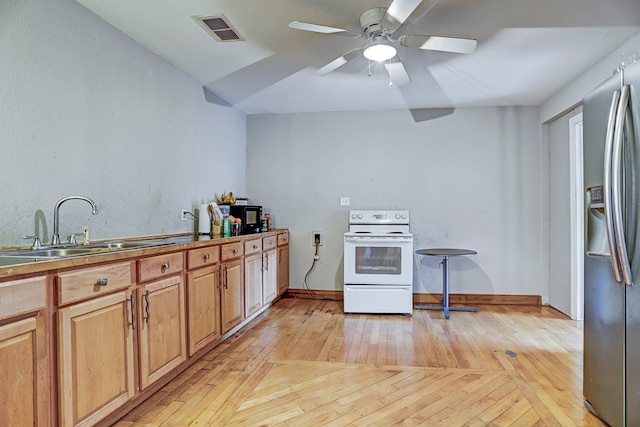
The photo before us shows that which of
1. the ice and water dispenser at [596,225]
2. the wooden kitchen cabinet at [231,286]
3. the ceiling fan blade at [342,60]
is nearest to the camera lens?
the ice and water dispenser at [596,225]

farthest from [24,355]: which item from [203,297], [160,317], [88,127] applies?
[88,127]

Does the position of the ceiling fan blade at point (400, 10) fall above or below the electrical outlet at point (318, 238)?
above

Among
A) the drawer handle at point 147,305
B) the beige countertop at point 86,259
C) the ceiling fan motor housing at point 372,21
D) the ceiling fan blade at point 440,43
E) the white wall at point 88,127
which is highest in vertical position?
the ceiling fan motor housing at point 372,21

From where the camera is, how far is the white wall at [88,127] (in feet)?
6.11

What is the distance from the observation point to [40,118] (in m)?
1.99

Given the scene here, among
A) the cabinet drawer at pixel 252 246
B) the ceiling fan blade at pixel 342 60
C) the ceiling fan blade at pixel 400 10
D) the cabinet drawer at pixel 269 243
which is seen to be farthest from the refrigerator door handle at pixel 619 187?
the cabinet drawer at pixel 269 243

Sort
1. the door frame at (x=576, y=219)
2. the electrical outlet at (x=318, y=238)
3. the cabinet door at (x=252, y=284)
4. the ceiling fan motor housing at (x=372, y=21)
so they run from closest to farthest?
the ceiling fan motor housing at (x=372, y=21), the cabinet door at (x=252, y=284), the door frame at (x=576, y=219), the electrical outlet at (x=318, y=238)

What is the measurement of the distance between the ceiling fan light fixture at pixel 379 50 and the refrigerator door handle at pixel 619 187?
4.24ft

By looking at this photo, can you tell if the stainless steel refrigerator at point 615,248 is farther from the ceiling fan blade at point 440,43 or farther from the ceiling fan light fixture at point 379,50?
the ceiling fan light fixture at point 379,50

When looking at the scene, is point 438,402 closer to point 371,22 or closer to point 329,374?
point 329,374

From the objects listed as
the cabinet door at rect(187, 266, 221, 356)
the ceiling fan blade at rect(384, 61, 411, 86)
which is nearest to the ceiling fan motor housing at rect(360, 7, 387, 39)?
the ceiling fan blade at rect(384, 61, 411, 86)

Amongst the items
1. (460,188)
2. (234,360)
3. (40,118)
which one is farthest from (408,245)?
(40,118)

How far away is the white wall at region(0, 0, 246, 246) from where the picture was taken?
1.86 meters

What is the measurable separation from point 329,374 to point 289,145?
3.03 meters
